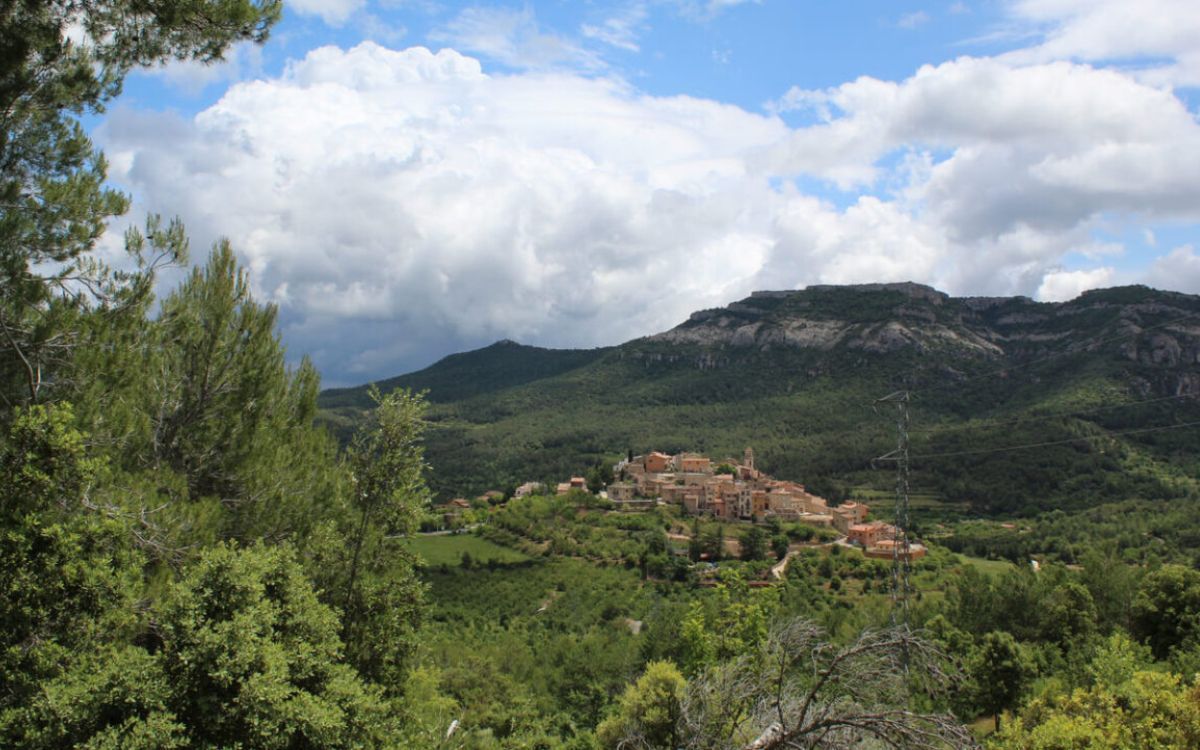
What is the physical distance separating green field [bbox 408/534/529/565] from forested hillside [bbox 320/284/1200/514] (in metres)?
11.2

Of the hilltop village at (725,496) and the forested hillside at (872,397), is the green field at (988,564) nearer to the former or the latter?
the hilltop village at (725,496)

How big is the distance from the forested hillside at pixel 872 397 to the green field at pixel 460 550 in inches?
440

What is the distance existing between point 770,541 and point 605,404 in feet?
194

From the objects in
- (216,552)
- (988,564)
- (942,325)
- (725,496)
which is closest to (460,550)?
(725,496)

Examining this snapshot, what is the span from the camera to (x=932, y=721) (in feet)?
14.0

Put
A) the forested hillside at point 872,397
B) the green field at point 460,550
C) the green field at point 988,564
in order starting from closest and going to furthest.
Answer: the green field at point 988,564
the green field at point 460,550
the forested hillside at point 872,397

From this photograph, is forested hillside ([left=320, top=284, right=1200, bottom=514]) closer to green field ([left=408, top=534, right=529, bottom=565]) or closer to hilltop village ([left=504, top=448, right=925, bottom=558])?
hilltop village ([left=504, top=448, right=925, bottom=558])

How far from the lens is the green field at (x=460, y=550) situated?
42562 millimetres

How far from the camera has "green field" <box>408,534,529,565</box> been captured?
1676 inches

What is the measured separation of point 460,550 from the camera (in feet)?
147

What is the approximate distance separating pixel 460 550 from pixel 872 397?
58.0 metres

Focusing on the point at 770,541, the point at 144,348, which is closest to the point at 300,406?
the point at 144,348

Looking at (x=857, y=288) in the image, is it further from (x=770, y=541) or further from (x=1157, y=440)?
(x=770, y=541)

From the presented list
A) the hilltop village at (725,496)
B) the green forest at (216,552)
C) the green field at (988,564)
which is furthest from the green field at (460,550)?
the green field at (988,564)
